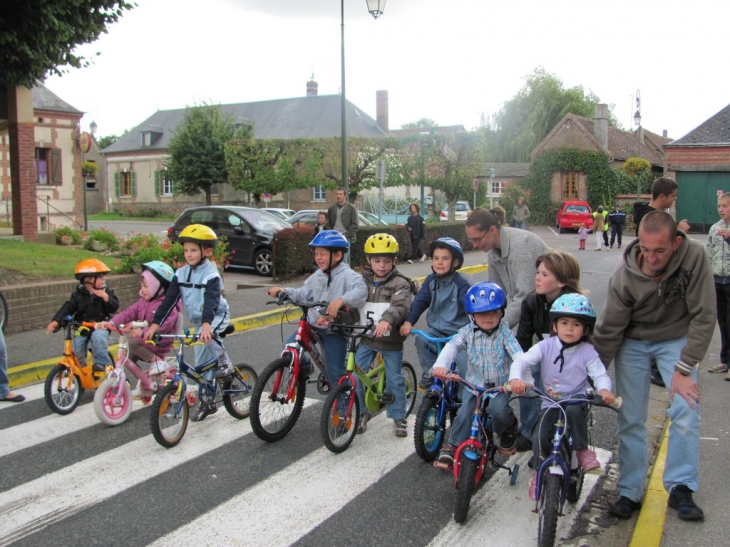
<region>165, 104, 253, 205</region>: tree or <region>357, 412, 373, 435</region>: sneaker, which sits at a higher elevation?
<region>165, 104, 253, 205</region>: tree

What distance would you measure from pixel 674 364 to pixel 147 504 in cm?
336

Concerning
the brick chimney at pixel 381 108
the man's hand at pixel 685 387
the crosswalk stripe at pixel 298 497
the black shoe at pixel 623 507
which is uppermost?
the brick chimney at pixel 381 108

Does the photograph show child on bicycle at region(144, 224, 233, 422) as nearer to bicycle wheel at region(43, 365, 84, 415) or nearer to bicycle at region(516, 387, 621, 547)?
bicycle wheel at region(43, 365, 84, 415)

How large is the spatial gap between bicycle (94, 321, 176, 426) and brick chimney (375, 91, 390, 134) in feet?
203

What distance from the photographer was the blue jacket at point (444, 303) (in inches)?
199

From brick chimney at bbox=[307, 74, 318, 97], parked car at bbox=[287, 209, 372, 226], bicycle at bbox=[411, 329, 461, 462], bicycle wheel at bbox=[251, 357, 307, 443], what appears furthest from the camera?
brick chimney at bbox=[307, 74, 318, 97]

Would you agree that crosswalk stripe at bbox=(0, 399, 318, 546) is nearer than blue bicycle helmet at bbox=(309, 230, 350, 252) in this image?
Yes

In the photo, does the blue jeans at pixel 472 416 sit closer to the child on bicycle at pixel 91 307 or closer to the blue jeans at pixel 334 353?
the blue jeans at pixel 334 353

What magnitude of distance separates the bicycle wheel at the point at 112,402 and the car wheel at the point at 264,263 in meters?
10.5

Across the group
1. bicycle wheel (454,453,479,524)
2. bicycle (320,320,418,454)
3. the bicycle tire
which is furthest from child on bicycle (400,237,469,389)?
the bicycle tire

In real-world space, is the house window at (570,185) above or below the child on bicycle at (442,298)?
above

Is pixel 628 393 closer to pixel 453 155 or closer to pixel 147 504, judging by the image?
pixel 147 504

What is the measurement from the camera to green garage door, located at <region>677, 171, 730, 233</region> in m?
35.4

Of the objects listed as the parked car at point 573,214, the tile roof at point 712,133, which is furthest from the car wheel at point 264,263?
the tile roof at point 712,133
